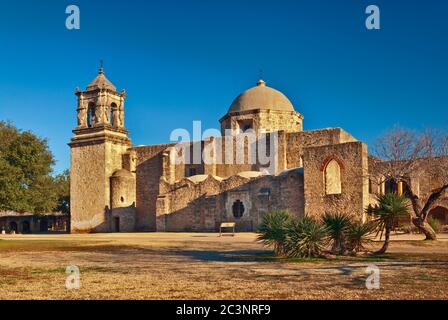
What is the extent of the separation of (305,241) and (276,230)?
1.13 metres

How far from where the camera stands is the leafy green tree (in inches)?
893

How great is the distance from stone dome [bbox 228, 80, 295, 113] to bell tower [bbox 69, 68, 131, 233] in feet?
31.5

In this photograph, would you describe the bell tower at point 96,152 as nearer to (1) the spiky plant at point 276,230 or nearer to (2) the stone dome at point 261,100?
(2) the stone dome at point 261,100

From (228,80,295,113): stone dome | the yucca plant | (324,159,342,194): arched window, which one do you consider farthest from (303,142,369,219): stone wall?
the yucca plant

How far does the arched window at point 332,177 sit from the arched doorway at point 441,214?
701 centimetres

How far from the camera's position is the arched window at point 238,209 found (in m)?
29.4

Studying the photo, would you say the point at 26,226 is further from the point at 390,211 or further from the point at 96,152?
the point at 390,211

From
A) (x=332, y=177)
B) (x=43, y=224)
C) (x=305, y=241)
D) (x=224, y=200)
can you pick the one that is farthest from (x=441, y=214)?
(x=43, y=224)

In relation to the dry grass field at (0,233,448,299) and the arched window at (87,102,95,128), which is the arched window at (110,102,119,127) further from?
the dry grass field at (0,233,448,299)

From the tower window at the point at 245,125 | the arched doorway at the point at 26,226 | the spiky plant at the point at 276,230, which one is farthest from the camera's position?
the arched doorway at the point at 26,226

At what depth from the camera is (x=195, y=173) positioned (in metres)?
36.2

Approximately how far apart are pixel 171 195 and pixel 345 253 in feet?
70.4

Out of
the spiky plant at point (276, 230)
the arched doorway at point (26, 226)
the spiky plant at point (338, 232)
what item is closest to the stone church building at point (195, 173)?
the spiky plant at point (276, 230)
